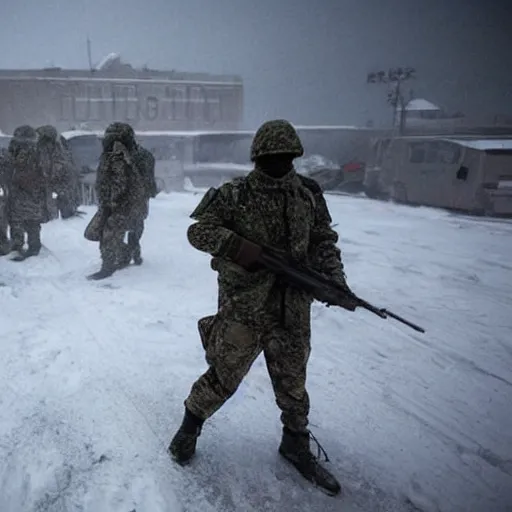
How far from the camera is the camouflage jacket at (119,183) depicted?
205 inches

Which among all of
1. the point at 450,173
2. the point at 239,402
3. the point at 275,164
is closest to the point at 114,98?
the point at 450,173

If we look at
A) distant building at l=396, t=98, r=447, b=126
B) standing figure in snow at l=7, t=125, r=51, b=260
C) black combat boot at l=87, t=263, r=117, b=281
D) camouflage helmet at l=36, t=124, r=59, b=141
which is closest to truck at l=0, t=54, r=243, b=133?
distant building at l=396, t=98, r=447, b=126

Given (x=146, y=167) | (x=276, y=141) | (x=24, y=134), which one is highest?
(x=24, y=134)

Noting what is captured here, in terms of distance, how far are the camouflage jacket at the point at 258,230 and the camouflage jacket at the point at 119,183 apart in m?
3.45

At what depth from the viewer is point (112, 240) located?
5504 millimetres

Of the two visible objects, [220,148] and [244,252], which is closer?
[244,252]

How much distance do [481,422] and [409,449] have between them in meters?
0.61

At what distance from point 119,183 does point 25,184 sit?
1.75m

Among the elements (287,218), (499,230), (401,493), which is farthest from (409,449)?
(499,230)

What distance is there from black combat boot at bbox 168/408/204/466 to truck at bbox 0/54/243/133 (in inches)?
1147

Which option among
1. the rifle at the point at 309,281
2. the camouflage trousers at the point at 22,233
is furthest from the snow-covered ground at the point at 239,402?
the rifle at the point at 309,281

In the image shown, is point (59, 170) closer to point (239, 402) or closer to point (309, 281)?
point (239, 402)

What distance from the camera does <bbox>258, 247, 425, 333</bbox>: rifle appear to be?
2.04m

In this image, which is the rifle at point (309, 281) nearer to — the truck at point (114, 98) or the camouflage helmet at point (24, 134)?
the camouflage helmet at point (24, 134)
